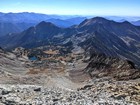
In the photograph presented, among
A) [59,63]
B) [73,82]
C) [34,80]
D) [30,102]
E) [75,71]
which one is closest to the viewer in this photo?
[30,102]

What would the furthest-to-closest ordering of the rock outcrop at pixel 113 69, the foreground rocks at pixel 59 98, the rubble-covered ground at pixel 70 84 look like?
the rock outcrop at pixel 113 69 < the rubble-covered ground at pixel 70 84 < the foreground rocks at pixel 59 98

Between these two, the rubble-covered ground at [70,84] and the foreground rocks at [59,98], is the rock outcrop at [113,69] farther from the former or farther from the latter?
the foreground rocks at [59,98]

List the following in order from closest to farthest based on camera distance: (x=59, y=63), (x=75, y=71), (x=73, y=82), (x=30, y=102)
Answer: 1. (x=30, y=102)
2. (x=73, y=82)
3. (x=75, y=71)
4. (x=59, y=63)

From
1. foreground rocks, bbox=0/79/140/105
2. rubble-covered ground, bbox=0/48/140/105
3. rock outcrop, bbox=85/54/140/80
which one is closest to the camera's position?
foreground rocks, bbox=0/79/140/105

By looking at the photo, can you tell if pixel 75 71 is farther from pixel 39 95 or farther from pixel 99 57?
pixel 39 95

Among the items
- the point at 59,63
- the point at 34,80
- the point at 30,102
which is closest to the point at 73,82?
the point at 34,80

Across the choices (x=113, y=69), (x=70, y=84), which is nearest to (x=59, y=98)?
(x=70, y=84)

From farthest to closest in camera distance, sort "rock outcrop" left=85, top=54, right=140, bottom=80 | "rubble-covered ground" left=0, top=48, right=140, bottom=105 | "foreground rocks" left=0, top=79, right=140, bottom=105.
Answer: "rock outcrop" left=85, top=54, right=140, bottom=80, "rubble-covered ground" left=0, top=48, right=140, bottom=105, "foreground rocks" left=0, top=79, right=140, bottom=105

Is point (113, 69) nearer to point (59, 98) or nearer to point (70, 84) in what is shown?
point (70, 84)

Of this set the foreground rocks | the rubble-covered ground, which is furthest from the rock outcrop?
the foreground rocks

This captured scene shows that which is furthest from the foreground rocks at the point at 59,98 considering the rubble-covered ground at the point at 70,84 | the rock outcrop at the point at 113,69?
the rock outcrop at the point at 113,69

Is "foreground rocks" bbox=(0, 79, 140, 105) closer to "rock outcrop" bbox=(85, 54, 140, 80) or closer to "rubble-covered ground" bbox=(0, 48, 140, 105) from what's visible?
"rubble-covered ground" bbox=(0, 48, 140, 105)
